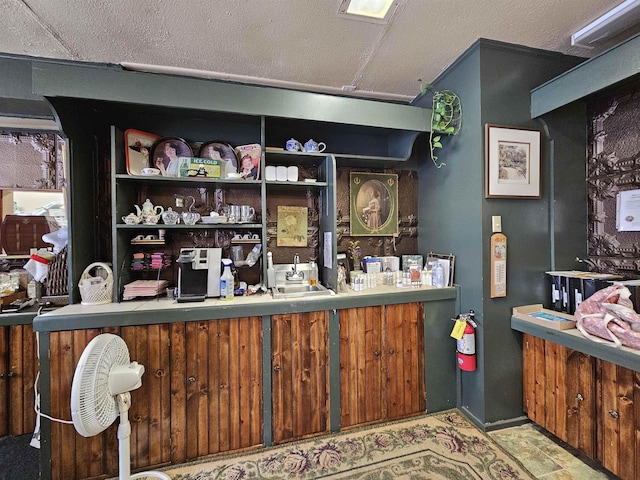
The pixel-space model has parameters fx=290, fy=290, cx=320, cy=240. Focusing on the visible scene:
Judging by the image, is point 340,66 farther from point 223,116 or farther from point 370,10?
point 223,116

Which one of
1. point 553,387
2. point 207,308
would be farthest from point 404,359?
point 207,308

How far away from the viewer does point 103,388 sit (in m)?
1.53

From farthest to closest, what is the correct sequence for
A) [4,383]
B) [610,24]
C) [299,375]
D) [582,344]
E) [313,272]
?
[313,272]
[4,383]
[299,375]
[610,24]
[582,344]

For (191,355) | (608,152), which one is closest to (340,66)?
(608,152)

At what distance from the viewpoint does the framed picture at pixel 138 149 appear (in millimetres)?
2252

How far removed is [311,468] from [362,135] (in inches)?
111

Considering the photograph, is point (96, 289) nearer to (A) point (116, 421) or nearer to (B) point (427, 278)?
(A) point (116, 421)

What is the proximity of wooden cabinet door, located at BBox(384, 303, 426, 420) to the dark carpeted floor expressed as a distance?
2.52m

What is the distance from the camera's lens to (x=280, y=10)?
1.80 metres

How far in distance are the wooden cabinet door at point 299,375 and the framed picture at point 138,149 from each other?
5.32ft

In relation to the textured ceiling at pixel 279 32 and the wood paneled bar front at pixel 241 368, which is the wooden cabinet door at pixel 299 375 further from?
the textured ceiling at pixel 279 32

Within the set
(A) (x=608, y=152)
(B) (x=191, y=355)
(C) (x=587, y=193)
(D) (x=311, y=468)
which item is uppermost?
(A) (x=608, y=152)

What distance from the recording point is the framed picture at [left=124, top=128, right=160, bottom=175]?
7.39 ft

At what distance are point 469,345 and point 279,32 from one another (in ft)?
8.82
